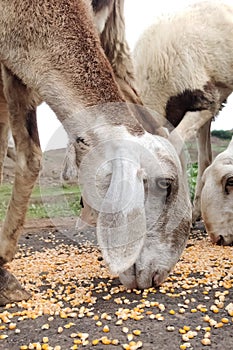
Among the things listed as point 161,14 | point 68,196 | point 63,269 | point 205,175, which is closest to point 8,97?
point 68,196

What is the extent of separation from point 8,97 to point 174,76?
3.41m

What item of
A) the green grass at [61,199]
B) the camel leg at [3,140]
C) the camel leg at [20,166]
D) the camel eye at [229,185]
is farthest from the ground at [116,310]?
the camel leg at [3,140]

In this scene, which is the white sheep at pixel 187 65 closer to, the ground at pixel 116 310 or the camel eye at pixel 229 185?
the camel eye at pixel 229 185

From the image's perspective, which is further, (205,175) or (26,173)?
(205,175)

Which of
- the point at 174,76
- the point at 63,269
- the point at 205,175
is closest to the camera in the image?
the point at 63,269

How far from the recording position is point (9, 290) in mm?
3277

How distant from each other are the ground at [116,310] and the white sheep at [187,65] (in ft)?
7.62

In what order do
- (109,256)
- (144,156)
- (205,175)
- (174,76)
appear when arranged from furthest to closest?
(174,76) < (205,175) < (144,156) < (109,256)

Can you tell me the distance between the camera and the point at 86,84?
282cm

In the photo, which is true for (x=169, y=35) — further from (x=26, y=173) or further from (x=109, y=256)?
(x=109, y=256)

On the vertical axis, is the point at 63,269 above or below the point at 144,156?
below

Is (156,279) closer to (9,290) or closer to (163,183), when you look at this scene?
(163,183)

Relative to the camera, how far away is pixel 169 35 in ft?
21.7

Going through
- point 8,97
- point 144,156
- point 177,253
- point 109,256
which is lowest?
point 177,253
